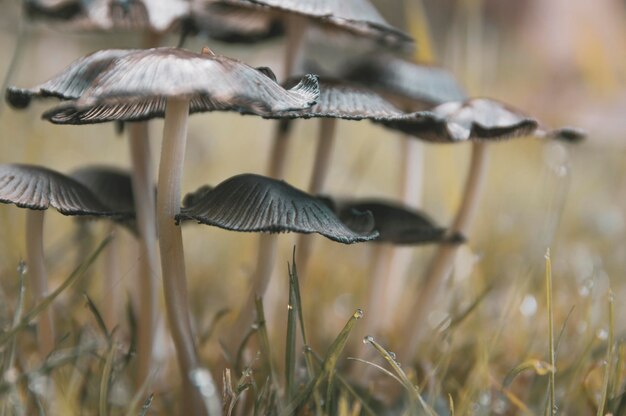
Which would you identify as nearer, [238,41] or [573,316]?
[238,41]

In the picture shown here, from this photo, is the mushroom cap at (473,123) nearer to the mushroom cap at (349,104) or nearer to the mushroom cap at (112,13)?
the mushroom cap at (349,104)

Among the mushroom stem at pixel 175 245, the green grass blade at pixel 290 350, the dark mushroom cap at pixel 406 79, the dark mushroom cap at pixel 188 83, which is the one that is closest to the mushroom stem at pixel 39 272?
the mushroom stem at pixel 175 245

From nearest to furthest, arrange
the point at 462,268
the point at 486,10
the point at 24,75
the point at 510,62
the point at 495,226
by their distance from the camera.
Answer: the point at 462,268, the point at 495,226, the point at 24,75, the point at 510,62, the point at 486,10

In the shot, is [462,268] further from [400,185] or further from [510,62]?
[510,62]

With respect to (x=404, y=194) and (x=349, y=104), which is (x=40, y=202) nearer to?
(x=349, y=104)

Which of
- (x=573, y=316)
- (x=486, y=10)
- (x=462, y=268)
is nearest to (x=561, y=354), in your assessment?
(x=573, y=316)

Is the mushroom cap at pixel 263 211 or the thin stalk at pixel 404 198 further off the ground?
the mushroom cap at pixel 263 211

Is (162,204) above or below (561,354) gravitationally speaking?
above

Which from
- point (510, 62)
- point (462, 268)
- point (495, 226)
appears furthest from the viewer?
point (510, 62)
